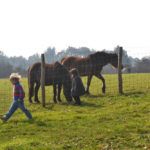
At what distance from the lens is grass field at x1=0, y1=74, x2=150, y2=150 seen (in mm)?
11109

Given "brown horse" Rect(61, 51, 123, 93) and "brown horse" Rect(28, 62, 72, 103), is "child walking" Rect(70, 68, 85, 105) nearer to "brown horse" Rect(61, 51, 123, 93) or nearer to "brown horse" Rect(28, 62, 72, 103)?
"brown horse" Rect(28, 62, 72, 103)

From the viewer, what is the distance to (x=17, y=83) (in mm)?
14883

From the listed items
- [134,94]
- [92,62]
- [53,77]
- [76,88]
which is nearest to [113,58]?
[92,62]

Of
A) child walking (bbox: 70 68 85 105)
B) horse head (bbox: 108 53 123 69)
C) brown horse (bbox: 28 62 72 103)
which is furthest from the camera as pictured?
horse head (bbox: 108 53 123 69)

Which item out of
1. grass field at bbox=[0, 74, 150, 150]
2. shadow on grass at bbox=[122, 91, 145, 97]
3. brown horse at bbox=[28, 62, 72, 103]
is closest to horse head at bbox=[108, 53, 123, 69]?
shadow on grass at bbox=[122, 91, 145, 97]

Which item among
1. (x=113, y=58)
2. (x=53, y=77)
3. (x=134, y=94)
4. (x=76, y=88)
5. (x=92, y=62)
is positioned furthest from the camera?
(x=113, y=58)

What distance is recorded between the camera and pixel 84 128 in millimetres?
13148

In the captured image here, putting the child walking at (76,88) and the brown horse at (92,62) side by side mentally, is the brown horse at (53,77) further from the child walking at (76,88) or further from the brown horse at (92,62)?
the brown horse at (92,62)

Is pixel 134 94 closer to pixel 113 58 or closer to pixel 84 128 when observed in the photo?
pixel 113 58

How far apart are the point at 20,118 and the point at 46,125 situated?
184 cm

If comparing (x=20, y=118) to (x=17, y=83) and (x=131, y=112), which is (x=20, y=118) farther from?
(x=131, y=112)

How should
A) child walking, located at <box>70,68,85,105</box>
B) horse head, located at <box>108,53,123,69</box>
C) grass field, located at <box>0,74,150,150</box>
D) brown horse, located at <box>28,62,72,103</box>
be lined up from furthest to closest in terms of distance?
1. horse head, located at <box>108,53,123,69</box>
2. brown horse, located at <box>28,62,72,103</box>
3. child walking, located at <box>70,68,85,105</box>
4. grass field, located at <box>0,74,150,150</box>

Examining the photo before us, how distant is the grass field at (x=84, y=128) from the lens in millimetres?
11109

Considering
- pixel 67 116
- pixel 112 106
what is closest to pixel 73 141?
pixel 67 116
